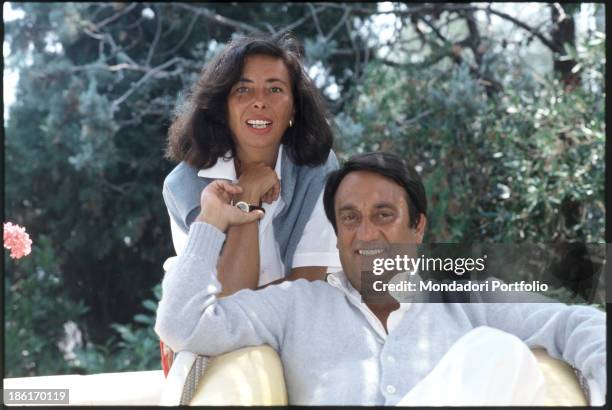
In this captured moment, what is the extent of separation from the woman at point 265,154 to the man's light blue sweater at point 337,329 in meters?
0.37

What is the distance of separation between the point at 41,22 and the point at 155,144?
1.05 m

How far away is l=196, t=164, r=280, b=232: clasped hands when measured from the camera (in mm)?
2480

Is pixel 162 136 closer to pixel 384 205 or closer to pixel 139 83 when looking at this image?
pixel 139 83

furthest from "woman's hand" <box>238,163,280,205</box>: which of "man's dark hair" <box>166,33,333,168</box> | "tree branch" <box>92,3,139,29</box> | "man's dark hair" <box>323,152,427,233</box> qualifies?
"tree branch" <box>92,3,139,29</box>

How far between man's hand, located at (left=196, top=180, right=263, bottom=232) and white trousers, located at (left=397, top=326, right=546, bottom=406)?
0.77 metres

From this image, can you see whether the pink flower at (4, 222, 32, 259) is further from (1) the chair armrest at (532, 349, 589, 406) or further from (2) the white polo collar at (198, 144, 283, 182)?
(1) the chair armrest at (532, 349, 589, 406)

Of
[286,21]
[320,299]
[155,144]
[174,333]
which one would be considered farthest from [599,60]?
[174,333]

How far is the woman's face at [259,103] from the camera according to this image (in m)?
2.81

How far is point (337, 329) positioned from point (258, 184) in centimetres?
59

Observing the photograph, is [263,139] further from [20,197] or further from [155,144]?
[20,197]

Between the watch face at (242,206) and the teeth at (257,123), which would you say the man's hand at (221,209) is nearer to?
the watch face at (242,206)

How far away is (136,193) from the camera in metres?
5.74

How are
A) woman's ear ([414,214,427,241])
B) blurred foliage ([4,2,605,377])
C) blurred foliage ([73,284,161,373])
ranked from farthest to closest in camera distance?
blurred foliage ([73,284,161,373])
blurred foliage ([4,2,605,377])
woman's ear ([414,214,427,241])

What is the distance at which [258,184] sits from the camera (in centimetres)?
275
